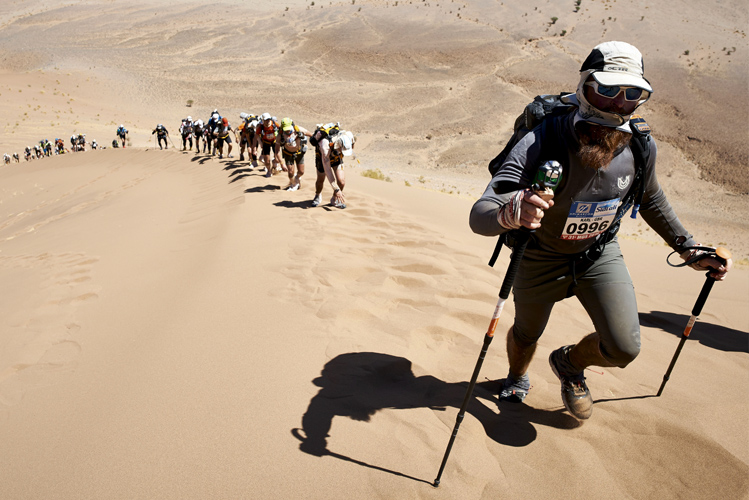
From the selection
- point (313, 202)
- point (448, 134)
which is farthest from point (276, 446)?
Answer: point (448, 134)

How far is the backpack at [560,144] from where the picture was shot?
2492 mm

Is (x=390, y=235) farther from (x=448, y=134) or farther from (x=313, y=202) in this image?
(x=448, y=134)

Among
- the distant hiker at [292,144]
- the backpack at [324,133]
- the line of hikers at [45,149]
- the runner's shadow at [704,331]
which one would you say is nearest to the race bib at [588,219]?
the runner's shadow at [704,331]

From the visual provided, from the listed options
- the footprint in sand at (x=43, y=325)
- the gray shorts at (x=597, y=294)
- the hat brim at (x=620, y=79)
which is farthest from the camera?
the footprint in sand at (x=43, y=325)

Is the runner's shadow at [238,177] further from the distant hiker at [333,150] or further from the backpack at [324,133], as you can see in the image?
the backpack at [324,133]

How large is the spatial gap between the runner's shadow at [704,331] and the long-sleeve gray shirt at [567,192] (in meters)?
2.64

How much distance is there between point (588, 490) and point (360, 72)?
50.4 metres

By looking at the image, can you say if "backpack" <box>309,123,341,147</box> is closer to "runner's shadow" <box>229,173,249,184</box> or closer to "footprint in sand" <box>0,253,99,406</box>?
"footprint in sand" <box>0,253,99,406</box>

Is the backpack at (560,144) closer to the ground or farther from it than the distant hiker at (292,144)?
farther from it

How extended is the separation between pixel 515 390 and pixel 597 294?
90 centimetres

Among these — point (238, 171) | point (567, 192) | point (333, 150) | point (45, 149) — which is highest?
point (567, 192)

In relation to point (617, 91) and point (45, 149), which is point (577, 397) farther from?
point (45, 149)

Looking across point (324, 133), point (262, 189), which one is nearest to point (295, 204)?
point (324, 133)

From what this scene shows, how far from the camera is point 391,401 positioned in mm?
3068
